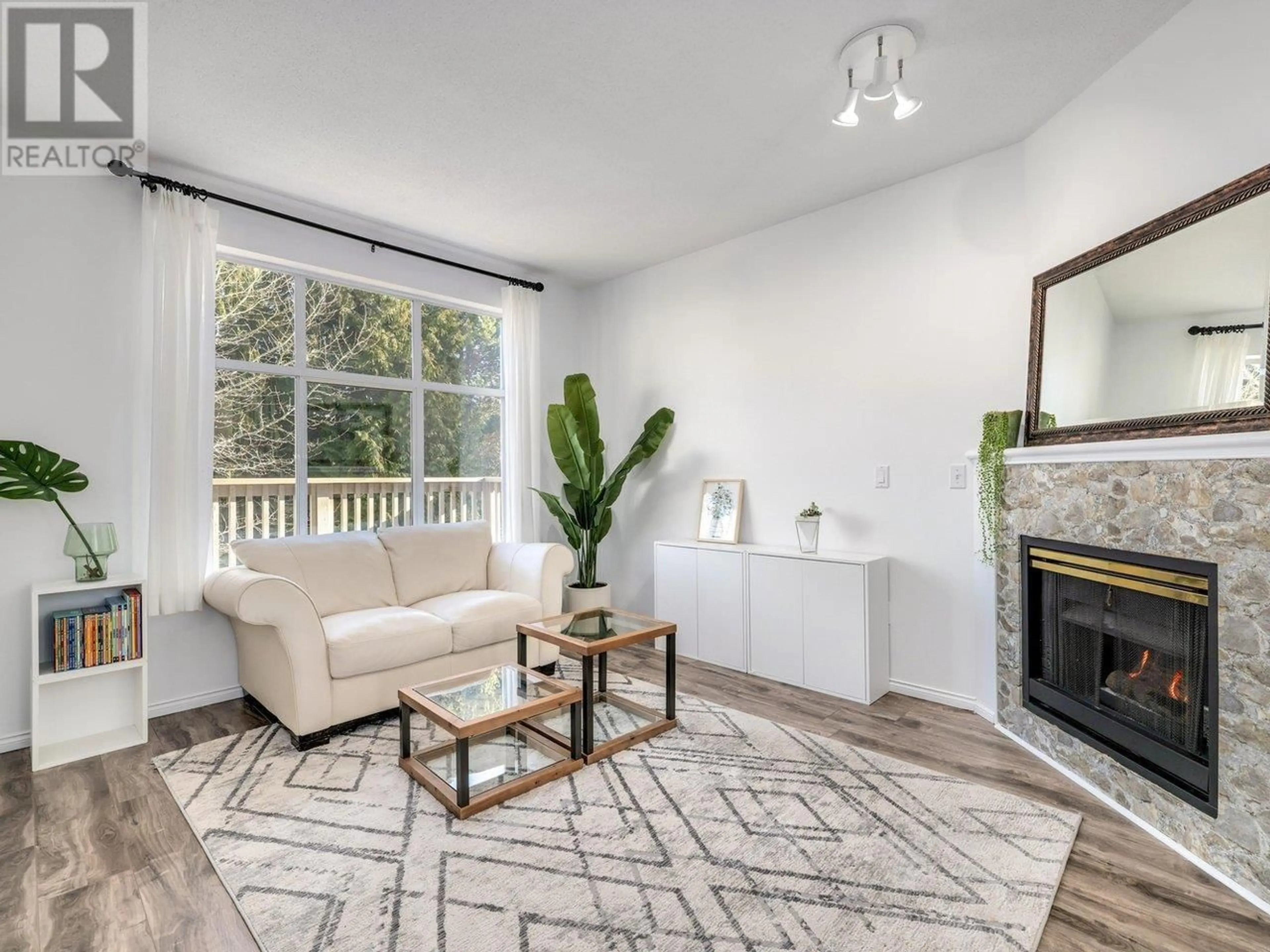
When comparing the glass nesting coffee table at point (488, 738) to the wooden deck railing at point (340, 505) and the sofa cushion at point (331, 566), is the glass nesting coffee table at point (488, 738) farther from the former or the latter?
the wooden deck railing at point (340, 505)

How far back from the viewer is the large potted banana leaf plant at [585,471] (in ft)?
13.6

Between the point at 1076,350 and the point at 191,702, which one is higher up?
the point at 1076,350

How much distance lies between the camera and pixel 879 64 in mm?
2154

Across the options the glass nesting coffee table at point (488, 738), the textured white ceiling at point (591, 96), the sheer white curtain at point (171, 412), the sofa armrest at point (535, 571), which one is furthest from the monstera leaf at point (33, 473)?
the sofa armrest at point (535, 571)

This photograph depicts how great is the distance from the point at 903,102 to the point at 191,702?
410 cm

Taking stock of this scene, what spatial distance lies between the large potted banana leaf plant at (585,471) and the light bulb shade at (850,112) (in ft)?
7.13

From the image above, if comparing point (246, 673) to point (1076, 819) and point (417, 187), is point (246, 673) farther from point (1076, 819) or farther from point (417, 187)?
point (1076, 819)

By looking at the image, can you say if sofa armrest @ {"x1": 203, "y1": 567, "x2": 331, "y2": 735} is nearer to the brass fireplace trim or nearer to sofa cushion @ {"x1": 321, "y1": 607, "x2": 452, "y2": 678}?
sofa cushion @ {"x1": 321, "y1": 607, "x2": 452, "y2": 678}

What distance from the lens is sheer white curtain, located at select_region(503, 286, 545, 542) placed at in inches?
171

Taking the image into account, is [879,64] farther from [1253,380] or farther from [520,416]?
[520,416]

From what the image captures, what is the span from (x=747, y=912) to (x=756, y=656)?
6.37 feet

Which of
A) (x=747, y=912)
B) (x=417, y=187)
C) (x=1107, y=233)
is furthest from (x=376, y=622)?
(x=1107, y=233)

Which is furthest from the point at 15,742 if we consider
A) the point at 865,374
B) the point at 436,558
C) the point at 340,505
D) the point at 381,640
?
the point at 865,374

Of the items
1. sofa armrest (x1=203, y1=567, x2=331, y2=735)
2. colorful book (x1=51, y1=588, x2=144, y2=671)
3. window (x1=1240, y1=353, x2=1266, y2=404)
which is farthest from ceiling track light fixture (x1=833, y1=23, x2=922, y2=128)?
colorful book (x1=51, y1=588, x2=144, y2=671)
